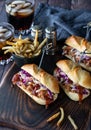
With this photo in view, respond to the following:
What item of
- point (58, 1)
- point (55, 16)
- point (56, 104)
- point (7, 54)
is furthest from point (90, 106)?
point (58, 1)

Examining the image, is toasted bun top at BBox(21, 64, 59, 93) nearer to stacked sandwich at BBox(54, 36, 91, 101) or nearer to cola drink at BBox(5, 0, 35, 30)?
stacked sandwich at BBox(54, 36, 91, 101)

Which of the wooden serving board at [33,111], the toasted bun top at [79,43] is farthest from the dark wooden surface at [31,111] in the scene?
the toasted bun top at [79,43]

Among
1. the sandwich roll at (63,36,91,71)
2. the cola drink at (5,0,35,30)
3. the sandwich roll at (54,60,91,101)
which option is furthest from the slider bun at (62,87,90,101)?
the cola drink at (5,0,35,30)

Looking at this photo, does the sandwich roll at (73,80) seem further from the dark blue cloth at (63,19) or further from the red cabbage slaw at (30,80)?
the dark blue cloth at (63,19)

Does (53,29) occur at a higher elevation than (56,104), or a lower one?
higher

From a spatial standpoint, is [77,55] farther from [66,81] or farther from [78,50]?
[66,81]

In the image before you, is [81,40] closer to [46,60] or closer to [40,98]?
[46,60]
